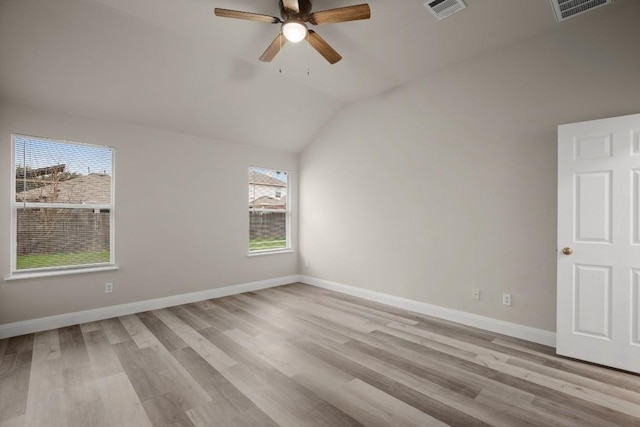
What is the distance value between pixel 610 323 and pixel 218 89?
4752 mm

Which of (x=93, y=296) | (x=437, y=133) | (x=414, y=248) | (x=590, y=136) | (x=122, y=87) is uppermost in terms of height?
(x=122, y=87)

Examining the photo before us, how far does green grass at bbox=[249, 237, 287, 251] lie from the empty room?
0.98 ft

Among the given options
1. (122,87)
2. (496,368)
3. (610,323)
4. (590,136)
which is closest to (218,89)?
(122,87)

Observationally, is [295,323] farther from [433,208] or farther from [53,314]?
[53,314]

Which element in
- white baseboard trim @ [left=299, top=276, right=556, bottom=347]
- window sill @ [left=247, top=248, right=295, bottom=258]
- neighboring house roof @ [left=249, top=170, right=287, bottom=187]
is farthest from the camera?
neighboring house roof @ [left=249, top=170, right=287, bottom=187]

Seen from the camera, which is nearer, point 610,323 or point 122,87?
point 610,323

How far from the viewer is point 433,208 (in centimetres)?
386

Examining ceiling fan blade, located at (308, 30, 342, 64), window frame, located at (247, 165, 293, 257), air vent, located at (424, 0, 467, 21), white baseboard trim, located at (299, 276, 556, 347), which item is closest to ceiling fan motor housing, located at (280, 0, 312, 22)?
ceiling fan blade, located at (308, 30, 342, 64)

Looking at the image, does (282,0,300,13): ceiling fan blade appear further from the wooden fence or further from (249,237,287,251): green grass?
(249,237,287,251): green grass

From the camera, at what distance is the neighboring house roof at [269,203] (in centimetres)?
535

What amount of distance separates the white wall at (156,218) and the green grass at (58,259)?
15 cm

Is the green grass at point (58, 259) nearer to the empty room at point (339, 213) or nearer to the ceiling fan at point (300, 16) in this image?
the empty room at point (339, 213)

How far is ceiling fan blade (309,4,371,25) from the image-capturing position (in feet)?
7.56

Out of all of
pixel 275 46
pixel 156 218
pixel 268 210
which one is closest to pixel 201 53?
pixel 275 46
